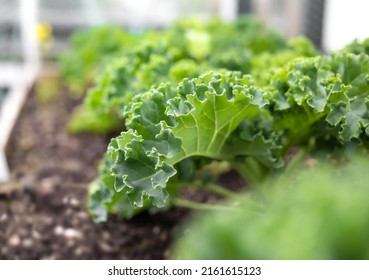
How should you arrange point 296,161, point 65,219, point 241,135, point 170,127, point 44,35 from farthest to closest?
point 44,35, point 65,219, point 296,161, point 241,135, point 170,127

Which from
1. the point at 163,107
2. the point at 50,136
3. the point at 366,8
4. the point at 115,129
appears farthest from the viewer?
the point at 50,136

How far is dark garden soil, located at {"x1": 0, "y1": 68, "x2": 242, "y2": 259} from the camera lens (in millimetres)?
3518

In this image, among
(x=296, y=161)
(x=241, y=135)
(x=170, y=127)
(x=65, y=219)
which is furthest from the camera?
(x=65, y=219)

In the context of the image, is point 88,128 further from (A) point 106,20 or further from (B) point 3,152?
(A) point 106,20

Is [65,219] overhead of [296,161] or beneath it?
beneath

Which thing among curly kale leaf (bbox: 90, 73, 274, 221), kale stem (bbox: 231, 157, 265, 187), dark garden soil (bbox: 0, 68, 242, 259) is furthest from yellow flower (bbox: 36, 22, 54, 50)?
curly kale leaf (bbox: 90, 73, 274, 221)

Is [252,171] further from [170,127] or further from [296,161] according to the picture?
[170,127]

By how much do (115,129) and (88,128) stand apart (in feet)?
1.32

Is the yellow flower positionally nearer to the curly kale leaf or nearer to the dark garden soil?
the dark garden soil

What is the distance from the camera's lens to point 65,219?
3766 millimetres

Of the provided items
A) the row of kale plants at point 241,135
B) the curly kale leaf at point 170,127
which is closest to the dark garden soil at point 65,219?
the row of kale plants at point 241,135

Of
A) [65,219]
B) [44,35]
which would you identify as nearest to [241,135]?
[65,219]
